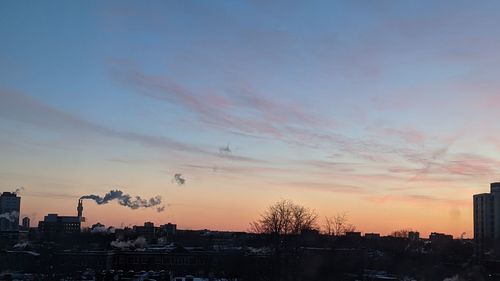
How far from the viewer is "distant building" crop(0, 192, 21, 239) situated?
170875 mm

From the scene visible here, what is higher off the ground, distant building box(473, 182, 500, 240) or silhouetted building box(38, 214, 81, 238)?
distant building box(473, 182, 500, 240)

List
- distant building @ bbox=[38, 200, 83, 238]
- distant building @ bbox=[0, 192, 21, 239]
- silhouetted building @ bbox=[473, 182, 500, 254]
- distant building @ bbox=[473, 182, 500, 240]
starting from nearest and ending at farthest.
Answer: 1. silhouetted building @ bbox=[473, 182, 500, 254]
2. distant building @ bbox=[473, 182, 500, 240]
3. distant building @ bbox=[38, 200, 83, 238]
4. distant building @ bbox=[0, 192, 21, 239]

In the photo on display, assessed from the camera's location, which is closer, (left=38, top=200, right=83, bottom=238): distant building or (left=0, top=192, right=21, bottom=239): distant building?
(left=38, top=200, right=83, bottom=238): distant building

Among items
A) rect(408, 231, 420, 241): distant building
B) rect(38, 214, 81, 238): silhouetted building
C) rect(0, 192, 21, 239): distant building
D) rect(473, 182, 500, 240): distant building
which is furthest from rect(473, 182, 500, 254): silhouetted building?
rect(0, 192, 21, 239): distant building

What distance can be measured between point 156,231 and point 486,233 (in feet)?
325

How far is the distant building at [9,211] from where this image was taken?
170875 millimetres

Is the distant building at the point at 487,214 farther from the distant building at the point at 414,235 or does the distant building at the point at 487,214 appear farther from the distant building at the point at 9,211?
the distant building at the point at 9,211

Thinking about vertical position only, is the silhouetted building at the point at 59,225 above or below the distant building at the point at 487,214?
below

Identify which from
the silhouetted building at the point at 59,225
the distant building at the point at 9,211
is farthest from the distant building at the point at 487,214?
the distant building at the point at 9,211

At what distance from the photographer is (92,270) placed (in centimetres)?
9625

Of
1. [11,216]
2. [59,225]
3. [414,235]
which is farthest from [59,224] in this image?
[414,235]

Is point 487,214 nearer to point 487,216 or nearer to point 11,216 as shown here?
point 487,216

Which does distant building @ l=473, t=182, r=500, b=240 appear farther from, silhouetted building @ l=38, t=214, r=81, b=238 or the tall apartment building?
the tall apartment building

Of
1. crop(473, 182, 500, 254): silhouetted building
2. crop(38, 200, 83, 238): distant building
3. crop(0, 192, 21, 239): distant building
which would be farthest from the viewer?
crop(0, 192, 21, 239): distant building
